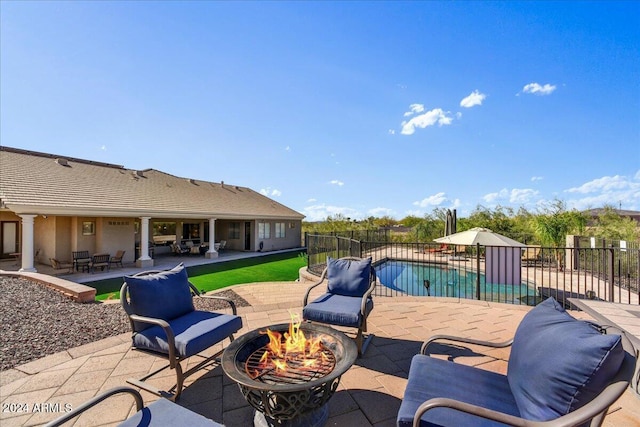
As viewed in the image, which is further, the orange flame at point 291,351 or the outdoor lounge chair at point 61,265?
the outdoor lounge chair at point 61,265

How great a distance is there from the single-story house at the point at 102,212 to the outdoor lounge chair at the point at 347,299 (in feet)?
35.1

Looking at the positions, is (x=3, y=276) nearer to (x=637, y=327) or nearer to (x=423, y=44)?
(x=637, y=327)

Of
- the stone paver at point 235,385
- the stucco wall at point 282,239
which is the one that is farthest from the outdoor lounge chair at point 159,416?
the stucco wall at point 282,239

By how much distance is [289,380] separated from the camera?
1.96 meters

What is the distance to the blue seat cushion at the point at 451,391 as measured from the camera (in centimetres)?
152

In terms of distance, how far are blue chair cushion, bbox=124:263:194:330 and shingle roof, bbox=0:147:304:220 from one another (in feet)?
31.0

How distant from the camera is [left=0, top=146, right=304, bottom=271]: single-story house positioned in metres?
9.64

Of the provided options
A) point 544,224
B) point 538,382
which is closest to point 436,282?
point 544,224

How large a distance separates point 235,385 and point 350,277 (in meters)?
1.90

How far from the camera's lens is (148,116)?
1052 cm

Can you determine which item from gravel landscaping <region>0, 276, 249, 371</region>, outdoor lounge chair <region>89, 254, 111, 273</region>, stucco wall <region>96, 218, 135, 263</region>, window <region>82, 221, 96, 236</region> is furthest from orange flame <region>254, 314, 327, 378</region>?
window <region>82, 221, 96, 236</region>

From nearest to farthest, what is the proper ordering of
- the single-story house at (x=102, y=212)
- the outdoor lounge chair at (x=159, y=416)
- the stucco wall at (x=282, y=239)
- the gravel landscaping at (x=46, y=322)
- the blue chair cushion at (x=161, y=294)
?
the outdoor lounge chair at (x=159, y=416) < the blue chair cushion at (x=161, y=294) < the gravel landscaping at (x=46, y=322) < the single-story house at (x=102, y=212) < the stucco wall at (x=282, y=239)

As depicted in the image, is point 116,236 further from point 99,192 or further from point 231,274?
point 231,274

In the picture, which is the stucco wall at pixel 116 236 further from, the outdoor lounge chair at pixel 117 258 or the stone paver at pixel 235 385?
the stone paver at pixel 235 385
